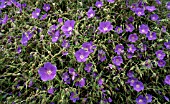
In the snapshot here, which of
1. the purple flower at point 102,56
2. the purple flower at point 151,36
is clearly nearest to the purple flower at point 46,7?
the purple flower at point 102,56

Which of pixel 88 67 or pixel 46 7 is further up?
pixel 46 7

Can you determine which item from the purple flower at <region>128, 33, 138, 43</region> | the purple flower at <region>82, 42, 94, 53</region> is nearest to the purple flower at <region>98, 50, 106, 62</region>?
the purple flower at <region>82, 42, 94, 53</region>

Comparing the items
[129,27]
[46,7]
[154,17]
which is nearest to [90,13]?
[129,27]

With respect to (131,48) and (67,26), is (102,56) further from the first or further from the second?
(67,26)

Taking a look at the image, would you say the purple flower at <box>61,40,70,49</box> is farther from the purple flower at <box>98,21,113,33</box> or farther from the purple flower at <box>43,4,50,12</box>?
the purple flower at <box>43,4,50,12</box>

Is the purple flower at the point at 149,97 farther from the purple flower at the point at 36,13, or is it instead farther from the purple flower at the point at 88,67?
the purple flower at the point at 36,13

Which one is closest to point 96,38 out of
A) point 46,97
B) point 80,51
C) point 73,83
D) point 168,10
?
point 80,51

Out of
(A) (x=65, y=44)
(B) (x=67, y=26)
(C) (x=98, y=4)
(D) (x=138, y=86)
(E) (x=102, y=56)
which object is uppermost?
(C) (x=98, y=4)
